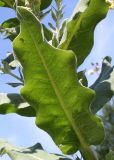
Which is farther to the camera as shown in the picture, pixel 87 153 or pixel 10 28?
pixel 10 28

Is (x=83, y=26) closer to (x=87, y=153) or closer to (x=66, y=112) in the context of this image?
(x=66, y=112)

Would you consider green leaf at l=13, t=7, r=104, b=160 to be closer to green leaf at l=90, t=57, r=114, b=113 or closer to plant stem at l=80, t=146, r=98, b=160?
plant stem at l=80, t=146, r=98, b=160

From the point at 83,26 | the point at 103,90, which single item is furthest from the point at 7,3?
the point at 103,90

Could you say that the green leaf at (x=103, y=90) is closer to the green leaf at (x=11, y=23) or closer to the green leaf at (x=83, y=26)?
the green leaf at (x=83, y=26)

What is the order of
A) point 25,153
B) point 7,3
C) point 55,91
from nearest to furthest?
point 55,91 → point 25,153 → point 7,3

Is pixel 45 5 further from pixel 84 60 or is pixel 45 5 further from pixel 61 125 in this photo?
pixel 61 125

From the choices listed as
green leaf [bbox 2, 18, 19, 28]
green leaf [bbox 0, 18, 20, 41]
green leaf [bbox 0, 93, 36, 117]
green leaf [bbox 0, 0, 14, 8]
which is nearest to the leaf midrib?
green leaf [bbox 0, 93, 36, 117]

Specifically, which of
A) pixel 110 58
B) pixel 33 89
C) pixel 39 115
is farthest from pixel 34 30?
pixel 110 58
